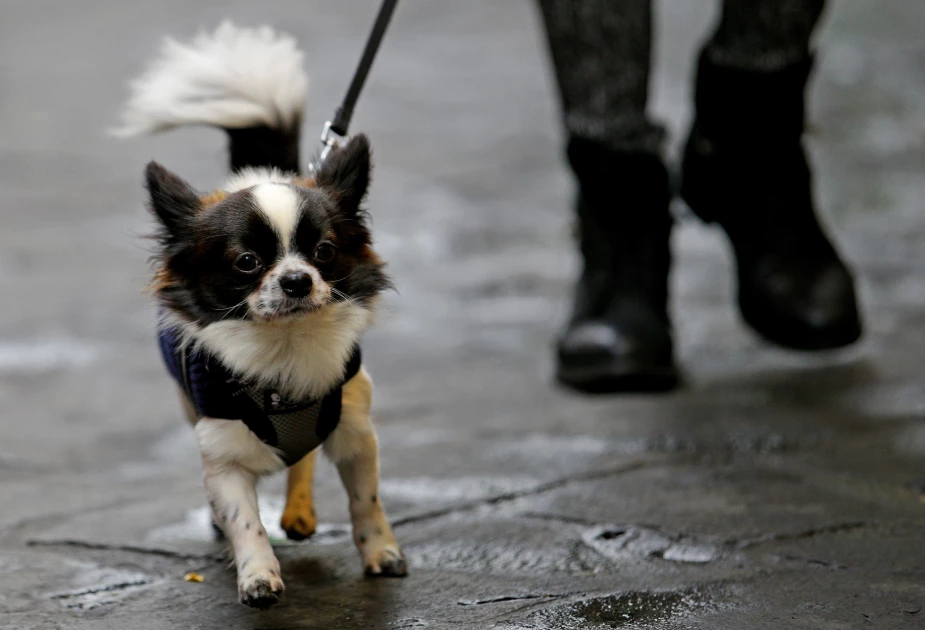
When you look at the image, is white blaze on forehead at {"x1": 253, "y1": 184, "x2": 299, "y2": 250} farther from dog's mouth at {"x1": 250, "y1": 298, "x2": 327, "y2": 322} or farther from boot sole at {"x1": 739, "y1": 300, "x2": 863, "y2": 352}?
boot sole at {"x1": 739, "y1": 300, "x2": 863, "y2": 352}

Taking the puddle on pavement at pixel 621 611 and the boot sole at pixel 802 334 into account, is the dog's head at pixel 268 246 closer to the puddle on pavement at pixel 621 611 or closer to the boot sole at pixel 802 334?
the puddle on pavement at pixel 621 611

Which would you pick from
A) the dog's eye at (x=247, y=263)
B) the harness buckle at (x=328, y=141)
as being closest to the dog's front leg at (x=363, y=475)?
the dog's eye at (x=247, y=263)

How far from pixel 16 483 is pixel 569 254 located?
2.83 m

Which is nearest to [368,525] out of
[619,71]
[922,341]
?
[619,71]

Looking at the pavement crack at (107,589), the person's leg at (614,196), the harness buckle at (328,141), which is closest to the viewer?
the pavement crack at (107,589)

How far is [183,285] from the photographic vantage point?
7.14 feet

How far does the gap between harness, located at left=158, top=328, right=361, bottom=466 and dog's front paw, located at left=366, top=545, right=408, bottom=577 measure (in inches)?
10.5

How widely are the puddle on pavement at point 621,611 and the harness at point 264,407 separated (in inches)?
20.4

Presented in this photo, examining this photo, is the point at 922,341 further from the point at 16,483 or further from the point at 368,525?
the point at 16,483

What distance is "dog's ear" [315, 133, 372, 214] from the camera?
2.23 m

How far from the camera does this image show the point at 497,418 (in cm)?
352

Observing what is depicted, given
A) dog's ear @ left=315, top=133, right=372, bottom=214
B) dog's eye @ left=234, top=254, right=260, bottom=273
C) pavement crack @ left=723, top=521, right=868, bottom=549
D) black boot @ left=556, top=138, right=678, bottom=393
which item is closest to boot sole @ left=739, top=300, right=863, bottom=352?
black boot @ left=556, top=138, right=678, bottom=393

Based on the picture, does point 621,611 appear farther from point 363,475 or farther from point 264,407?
point 264,407

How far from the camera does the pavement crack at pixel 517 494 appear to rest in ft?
8.86
